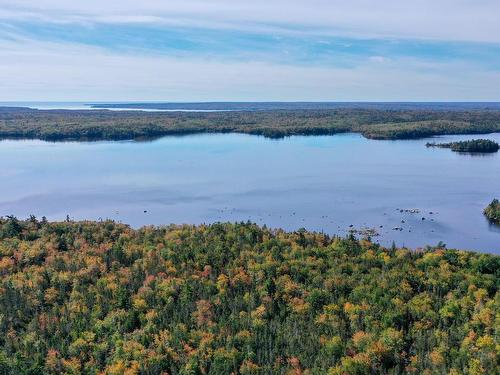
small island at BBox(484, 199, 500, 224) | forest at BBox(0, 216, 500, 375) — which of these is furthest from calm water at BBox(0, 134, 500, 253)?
forest at BBox(0, 216, 500, 375)

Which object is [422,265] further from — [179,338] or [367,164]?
[367,164]

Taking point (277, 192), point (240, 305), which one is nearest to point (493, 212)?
point (277, 192)

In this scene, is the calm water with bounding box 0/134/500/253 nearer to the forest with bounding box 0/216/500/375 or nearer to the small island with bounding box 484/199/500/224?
the small island with bounding box 484/199/500/224

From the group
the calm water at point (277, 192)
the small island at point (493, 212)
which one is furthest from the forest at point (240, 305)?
the small island at point (493, 212)

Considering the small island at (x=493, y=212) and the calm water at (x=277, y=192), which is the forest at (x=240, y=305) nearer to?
the calm water at (x=277, y=192)

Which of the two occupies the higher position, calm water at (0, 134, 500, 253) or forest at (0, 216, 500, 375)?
calm water at (0, 134, 500, 253)

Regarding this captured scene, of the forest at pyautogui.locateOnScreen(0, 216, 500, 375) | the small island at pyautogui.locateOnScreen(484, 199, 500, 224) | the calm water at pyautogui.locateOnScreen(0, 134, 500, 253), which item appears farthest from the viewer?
the small island at pyautogui.locateOnScreen(484, 199, 500, 224)

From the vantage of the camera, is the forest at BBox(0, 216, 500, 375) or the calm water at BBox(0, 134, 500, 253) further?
the calm water at BBox(0, 134, 500, 253)
